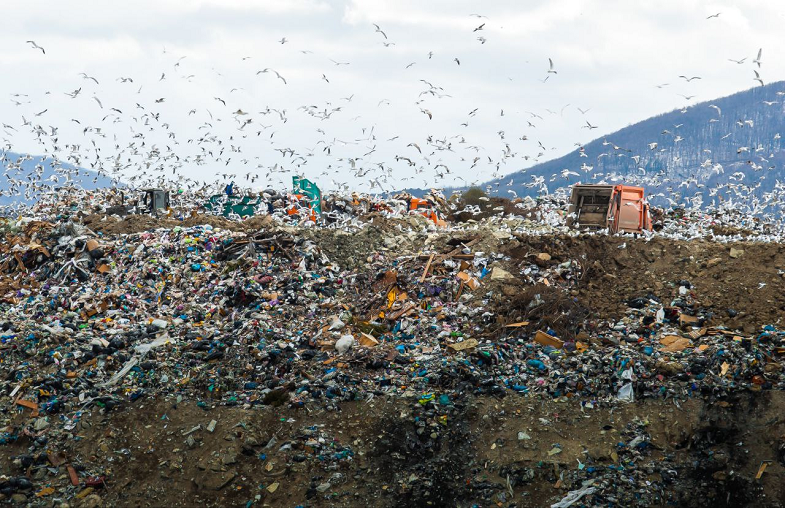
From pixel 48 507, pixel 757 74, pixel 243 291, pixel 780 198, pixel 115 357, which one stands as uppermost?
pixel 757 74

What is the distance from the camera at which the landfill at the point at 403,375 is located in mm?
6094

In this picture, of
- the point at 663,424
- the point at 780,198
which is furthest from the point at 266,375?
the point at 780,198

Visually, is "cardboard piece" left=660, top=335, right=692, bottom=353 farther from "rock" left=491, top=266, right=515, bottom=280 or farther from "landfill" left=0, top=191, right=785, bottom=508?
"rock" left=491, top=266, right=515, bottom=280

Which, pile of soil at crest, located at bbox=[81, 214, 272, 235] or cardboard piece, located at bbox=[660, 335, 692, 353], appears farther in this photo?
pile of soil at crest, located at bbox=[81, 214, 272, 235]

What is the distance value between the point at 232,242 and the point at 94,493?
5449 mm

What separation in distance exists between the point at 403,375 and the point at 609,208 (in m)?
7.77

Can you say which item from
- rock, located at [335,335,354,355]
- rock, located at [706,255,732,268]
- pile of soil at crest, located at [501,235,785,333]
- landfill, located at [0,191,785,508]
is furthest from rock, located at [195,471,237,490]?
rock, located at [706,255,732,268]

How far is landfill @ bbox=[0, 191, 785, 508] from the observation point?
6.09 m

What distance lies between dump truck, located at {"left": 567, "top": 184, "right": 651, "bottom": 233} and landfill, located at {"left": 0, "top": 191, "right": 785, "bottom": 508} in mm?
3278

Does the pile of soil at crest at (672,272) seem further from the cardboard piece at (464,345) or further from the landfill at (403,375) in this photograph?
Result: the cardboard piece at (464,345)

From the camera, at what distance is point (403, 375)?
739cm

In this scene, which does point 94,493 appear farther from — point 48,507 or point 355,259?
point 355,259

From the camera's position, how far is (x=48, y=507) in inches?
239

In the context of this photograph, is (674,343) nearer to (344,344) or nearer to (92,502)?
(344,344)
